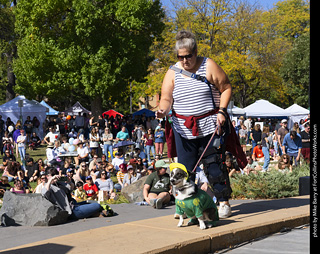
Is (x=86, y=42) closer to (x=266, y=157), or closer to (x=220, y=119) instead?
(x=266, y=157)

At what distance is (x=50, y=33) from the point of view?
33375 mm

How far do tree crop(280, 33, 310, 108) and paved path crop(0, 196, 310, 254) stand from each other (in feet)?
149

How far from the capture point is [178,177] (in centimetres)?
562

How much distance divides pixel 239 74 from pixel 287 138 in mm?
29613

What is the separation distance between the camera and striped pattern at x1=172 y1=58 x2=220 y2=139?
20.0 feet

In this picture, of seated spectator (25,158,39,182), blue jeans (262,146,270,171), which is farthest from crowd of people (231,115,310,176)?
seated spectator (25,158,39,182)

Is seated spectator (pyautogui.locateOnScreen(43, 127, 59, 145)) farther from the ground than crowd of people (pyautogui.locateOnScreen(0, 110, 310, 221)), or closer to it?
farther from the ground

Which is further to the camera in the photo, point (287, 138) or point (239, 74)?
point (239, 74)

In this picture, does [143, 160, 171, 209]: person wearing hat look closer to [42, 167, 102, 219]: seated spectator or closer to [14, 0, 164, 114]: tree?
[42, 167, 102, 219]: seated spectator

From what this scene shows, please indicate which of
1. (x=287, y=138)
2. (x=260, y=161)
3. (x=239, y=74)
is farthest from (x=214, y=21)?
(x=287, y=138)

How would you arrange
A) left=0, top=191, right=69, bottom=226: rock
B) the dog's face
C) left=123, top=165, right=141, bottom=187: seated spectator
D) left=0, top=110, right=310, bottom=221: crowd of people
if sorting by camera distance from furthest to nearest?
left=123, top=165, right=141, bottom=187: seated spectator → left=0, top=110, right=310, bottom=221: crowd of people → left=0, top=191, right=69, bottom=226: rock → the dog's face

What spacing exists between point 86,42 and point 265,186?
24.7 metres

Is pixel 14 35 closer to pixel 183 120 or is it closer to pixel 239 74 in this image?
pixel 239 74

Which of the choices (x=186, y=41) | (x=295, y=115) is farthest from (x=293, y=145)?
(x=295, y=115)
